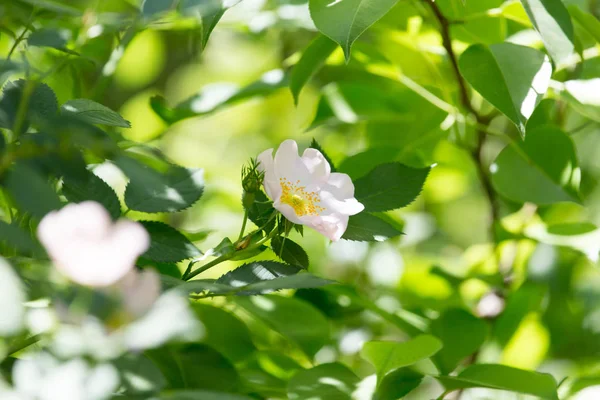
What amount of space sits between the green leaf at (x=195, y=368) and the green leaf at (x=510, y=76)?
0.85 feet

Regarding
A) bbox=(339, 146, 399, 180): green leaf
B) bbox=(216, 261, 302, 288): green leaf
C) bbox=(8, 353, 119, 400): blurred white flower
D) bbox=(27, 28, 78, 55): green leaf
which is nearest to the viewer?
bbox=(8, 353, 119, 400): blurred white flower

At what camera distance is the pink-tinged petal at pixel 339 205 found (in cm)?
40

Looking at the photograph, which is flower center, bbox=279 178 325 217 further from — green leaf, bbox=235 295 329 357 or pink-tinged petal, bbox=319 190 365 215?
green leaf, bbox=235 295 329 357

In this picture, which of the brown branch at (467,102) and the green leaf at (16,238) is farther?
the brown branch at (467,102)

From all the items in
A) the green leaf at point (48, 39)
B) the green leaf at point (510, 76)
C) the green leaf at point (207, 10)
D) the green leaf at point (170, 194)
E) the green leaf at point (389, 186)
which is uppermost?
the green leaf at point (207, 10)

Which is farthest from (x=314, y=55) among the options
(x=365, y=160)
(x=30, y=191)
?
(x=30, y=191)

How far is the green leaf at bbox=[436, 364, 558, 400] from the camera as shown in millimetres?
453

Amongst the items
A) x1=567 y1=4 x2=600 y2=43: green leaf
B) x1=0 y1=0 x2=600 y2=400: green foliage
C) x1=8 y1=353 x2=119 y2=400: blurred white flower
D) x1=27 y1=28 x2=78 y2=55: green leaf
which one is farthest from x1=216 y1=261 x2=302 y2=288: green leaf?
x1=567 y1=4 x2=600 y2=43: green leaf

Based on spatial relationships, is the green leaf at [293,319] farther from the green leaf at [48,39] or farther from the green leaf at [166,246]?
the green leaf at [48,39]

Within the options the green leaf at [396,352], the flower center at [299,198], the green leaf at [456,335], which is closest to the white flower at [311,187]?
the flower center at [299,198]

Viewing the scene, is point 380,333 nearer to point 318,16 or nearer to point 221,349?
point 221,349

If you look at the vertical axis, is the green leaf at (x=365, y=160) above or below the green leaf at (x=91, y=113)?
below

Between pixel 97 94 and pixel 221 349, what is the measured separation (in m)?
0.25

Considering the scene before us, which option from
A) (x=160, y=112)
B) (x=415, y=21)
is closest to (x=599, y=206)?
(x=415, y=21)
